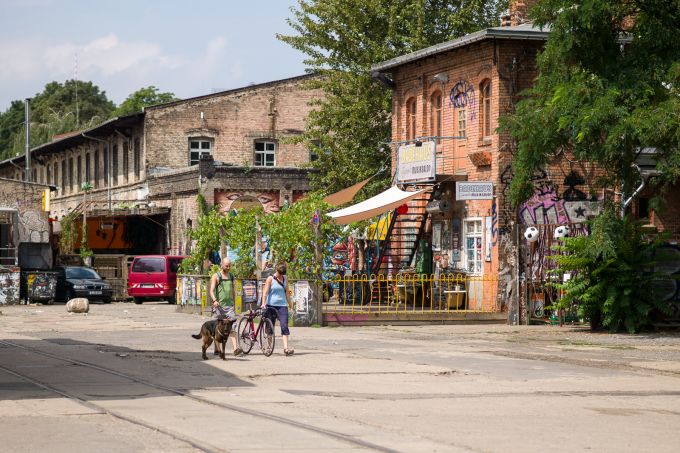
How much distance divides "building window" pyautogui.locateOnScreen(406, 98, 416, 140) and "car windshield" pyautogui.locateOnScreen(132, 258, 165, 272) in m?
12.1

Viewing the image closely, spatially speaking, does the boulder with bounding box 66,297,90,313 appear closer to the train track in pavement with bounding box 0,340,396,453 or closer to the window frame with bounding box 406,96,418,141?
the window frame with bounding box 406,96,418,141

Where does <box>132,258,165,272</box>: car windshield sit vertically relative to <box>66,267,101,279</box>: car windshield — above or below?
above

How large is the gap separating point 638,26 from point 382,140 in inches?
837

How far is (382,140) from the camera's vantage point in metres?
47.1

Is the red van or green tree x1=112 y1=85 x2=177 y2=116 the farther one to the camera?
green tree x1=112 y1=85 x2=177 y2=116

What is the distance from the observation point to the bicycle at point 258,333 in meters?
21.6

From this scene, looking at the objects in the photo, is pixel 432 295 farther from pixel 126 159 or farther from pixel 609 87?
pixel 126 159

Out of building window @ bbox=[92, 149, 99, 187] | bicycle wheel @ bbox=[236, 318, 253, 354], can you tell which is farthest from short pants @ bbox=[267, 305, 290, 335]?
building window @ bbox=[92, 149, 99, 187]

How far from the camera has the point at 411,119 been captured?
39281 mm

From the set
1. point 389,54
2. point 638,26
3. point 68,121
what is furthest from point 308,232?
point 68,121

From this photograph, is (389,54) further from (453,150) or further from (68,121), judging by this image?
(68,121)

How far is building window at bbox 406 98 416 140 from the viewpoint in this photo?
3919 cm

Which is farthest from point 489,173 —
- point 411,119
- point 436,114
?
point 411,119

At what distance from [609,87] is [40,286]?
86.7 feet
